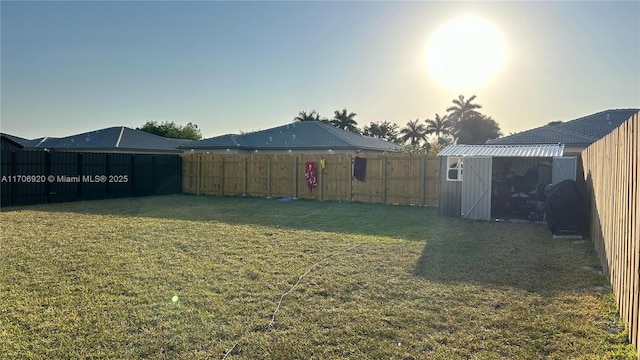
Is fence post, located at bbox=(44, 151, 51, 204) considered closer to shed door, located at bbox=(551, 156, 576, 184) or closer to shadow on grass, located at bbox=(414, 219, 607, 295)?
shadow on grass, located at bbox=(414, 219, 607, 295)

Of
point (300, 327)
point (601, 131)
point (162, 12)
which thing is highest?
point (162, 12)

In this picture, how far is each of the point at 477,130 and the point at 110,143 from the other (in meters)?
39.1

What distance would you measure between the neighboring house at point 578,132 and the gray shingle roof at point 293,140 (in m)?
8.35

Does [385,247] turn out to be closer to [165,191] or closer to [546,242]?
[546,242]

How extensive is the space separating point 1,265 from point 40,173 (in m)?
10.5

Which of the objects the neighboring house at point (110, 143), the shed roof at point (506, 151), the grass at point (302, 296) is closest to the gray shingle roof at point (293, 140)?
the neighboring house at point (110, 143)

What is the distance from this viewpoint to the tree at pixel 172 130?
171 feet

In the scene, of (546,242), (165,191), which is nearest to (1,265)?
(546,242)

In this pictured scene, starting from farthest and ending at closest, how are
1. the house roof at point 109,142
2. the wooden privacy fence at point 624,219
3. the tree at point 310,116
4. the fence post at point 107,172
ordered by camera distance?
the tree at point 310,116 → the house roof at point 109,142 → the fence post at point 107,172 → the wooden privacy fence at point 624,219

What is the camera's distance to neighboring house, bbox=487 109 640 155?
19344 millimetres

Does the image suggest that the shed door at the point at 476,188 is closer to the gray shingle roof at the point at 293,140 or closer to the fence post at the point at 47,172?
the gray shingle roof at the point at 293,140

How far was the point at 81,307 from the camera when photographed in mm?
4098

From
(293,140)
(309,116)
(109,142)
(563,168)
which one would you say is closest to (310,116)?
(309,116)

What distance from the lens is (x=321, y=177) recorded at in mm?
16078
